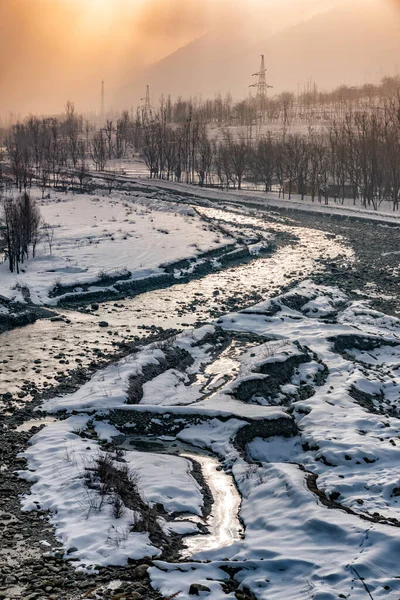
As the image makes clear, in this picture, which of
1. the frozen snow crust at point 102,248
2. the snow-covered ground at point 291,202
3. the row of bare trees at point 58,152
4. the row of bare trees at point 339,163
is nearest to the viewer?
the frozen snow crust at point 102,248

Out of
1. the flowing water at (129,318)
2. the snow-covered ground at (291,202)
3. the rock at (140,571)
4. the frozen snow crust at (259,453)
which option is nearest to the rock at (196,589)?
the frozen snow crust at (259,453)

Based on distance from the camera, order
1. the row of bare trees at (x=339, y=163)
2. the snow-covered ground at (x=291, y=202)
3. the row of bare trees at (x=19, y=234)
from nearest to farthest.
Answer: the row of bare trees at (x=19, y=234) < the snow-covered ground at (x=291, y=202) < the row of bare trees at (x=339, y=163)

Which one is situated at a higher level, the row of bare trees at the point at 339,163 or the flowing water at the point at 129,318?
the row of bare trees at the point at 339,163

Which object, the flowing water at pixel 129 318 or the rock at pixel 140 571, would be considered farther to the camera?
the flowing water at pixel 129 318

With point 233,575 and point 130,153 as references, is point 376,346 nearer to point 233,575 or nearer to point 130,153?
point 233,575

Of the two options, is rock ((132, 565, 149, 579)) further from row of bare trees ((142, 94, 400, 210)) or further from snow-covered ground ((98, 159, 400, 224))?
row of bare trees ((142, 94, 400, 210))

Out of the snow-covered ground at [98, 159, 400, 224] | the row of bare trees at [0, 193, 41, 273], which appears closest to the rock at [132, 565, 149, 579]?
the row of bare trees at [0, 193, 41, 273]

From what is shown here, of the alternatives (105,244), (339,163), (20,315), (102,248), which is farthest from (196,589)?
(339,163)

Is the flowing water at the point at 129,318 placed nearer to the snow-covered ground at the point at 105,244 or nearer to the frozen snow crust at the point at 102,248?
the frozen snow crust at the point at 102,248

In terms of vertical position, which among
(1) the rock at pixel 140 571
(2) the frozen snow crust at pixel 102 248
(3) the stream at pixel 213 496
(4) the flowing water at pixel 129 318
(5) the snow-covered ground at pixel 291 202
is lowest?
(3) the stream at pixel 213 496
